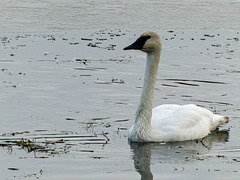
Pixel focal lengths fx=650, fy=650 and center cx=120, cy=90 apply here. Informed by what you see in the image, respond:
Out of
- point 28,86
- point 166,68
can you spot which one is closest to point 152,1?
point 166,68

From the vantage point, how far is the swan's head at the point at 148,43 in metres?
9.66

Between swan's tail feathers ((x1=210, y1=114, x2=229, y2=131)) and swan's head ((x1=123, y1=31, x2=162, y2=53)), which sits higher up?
swan's head ((x1=123, y1=31, x2=162, y2=53))

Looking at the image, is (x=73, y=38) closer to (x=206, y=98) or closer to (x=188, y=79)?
(x=188, y=79)

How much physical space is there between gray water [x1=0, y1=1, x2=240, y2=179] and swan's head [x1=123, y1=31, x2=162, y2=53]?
1360 mm

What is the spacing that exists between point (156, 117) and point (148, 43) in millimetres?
1150

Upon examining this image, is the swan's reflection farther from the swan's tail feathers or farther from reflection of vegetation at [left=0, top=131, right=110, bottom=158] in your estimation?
reflection of vegetation at [left=0, top=131, right=110, bottom=158]

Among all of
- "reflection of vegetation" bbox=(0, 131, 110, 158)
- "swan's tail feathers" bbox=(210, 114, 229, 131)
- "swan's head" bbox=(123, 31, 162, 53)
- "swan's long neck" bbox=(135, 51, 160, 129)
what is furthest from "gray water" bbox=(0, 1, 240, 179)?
"swan's head" bbox=(123, 31, 162, 53)

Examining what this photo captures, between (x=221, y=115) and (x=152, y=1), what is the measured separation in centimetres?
1247

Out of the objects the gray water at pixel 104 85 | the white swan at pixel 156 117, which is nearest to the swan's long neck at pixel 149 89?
the white swan at pixel 156 117

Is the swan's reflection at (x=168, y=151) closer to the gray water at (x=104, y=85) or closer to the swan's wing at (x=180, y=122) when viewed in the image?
the gray water at (x=104, y=85)

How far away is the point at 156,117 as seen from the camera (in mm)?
9961

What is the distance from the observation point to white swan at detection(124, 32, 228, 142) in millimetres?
9602

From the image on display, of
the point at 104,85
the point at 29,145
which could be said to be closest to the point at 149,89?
the point at 29,145

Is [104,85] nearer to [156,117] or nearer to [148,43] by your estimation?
[156,117]
